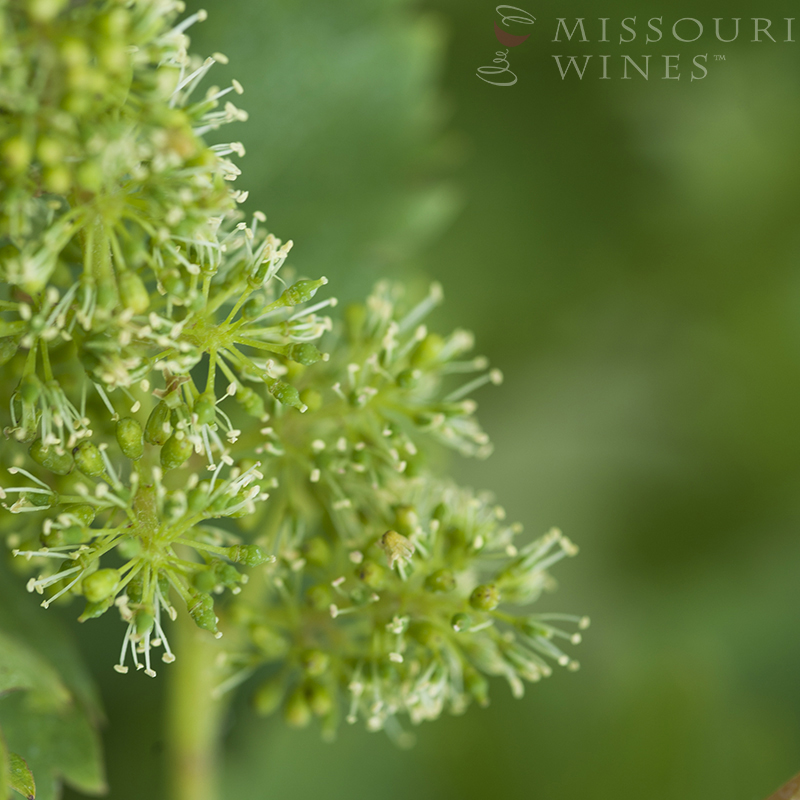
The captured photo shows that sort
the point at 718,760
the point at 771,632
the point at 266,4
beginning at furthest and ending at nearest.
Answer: the point at 771,632 → the point at 718,760 → the point at 266,4

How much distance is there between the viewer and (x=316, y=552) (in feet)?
6.51

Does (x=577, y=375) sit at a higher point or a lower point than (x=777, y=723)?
higher

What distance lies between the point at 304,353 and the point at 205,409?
0.77 feet

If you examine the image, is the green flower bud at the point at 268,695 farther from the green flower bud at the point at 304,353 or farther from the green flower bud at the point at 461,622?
the green flower bud at the point at 304,353

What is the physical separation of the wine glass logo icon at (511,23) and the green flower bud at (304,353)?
2.05 metres

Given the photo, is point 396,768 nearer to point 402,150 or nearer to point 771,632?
point 771,632

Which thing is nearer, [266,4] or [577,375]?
[266,4]

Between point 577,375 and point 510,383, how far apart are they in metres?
0.32

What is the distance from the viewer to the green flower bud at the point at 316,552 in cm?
199

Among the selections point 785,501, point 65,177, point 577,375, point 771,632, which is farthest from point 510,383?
point 65,177

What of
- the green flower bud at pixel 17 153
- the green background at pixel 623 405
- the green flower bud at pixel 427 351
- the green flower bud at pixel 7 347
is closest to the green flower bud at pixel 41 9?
the green flower bud at pixel 17 153

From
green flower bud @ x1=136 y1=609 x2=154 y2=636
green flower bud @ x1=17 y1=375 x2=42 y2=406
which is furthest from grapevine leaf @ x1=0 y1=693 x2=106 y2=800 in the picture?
green flower bud @ x1=17 y1=375 x2=42 y2=406

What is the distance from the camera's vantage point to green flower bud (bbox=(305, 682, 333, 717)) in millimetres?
2051

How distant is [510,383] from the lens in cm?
376
